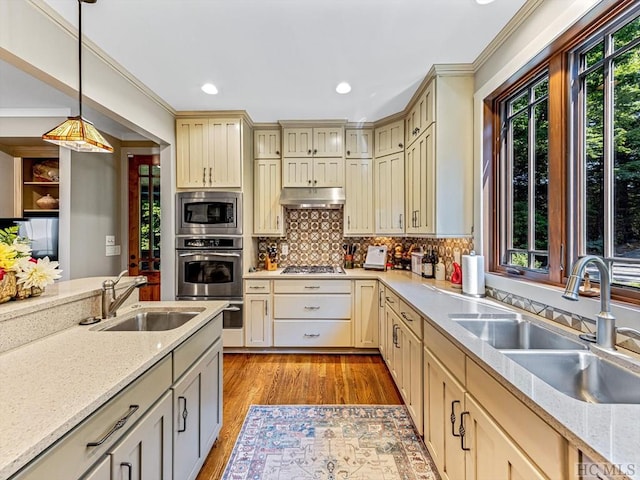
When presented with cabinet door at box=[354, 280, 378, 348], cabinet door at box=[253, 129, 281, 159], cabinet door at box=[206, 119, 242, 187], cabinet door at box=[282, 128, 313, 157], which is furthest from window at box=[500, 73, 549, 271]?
cabinet door at box=[206, 119, 242, 187]

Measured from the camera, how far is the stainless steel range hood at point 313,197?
3543mm

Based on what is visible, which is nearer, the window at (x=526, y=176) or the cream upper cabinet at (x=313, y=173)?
the window at (x=526, y=176)

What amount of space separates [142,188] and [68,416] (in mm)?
4079

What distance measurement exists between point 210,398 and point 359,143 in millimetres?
3099

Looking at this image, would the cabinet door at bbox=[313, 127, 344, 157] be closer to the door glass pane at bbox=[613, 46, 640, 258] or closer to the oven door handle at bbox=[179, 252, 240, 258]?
the oven door handle at bbox=[179, 252, 240, 258]

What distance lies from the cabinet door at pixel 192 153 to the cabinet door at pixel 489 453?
3219 mm

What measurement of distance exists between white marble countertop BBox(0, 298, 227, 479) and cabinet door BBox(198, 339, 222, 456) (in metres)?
0.37

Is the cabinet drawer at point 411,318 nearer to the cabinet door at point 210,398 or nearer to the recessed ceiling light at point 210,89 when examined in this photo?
the cabinet door at point 210,398

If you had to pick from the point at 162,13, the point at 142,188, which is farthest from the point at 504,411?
the point at 142,188

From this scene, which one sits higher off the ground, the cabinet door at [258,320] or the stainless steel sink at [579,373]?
the stainless steel sink at [579,373]

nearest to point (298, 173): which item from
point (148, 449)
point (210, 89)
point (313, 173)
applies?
point (313, 173)

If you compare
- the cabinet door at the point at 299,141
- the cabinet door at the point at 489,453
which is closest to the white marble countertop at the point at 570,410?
the cabinet door at the point at 489,453

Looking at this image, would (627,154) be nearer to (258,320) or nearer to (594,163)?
(594,163)

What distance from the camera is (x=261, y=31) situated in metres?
2.03
